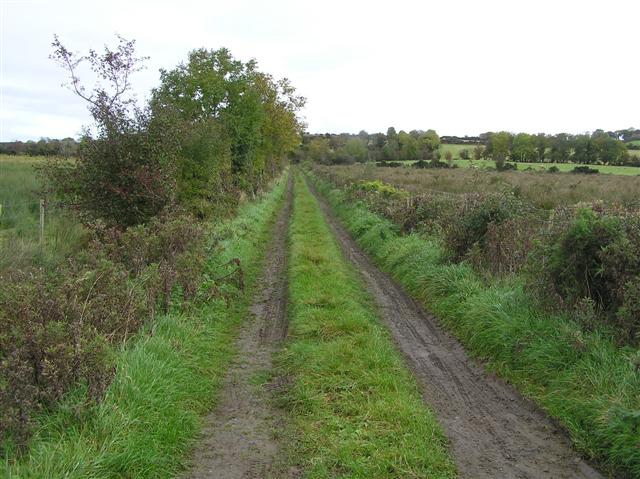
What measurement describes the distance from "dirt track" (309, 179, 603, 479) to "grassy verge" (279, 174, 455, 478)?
235 millimetres

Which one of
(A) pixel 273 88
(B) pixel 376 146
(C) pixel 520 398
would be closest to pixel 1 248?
(C) pixel 520 398

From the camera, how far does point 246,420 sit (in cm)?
491

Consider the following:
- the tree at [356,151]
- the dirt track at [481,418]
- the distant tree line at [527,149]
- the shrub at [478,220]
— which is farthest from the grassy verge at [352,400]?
the tree at [356,151]

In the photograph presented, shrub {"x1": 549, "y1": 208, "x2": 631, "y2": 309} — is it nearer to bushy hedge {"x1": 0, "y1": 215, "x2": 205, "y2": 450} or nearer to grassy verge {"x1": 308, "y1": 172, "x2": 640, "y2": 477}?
grassy verge {"x1": 308, "y1": 172, "x2": 640, "y2": 477}

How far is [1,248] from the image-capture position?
866cm

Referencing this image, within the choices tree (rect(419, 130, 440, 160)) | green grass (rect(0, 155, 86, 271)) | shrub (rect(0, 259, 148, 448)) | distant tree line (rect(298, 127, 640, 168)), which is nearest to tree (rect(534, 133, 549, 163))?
distant tree line (rect(298, 127, 640, 168))

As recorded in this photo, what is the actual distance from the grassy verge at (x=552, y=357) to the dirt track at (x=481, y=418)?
195 millimetres

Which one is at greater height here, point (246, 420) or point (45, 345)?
point (45, 345)

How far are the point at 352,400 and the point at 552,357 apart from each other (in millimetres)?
2502

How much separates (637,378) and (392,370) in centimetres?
252

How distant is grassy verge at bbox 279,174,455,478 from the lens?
4121 millimetres

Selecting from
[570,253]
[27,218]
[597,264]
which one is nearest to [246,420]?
[570,253]

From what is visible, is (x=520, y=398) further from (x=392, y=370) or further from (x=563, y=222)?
(x=563, y=222)

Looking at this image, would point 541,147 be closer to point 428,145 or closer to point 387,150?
point 428,145
